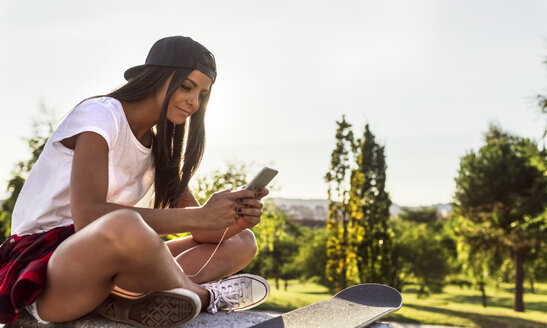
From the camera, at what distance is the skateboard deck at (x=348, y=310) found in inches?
83.9

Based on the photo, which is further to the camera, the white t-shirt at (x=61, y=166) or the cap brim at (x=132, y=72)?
the cap brim at (x=132, y=72)

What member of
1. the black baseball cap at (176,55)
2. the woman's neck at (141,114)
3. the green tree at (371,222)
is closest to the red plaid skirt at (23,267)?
the woman's neck at (141,114)

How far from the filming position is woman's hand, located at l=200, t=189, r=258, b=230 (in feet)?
5.88

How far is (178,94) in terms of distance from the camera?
6.84ft

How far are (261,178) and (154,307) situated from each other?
64cm

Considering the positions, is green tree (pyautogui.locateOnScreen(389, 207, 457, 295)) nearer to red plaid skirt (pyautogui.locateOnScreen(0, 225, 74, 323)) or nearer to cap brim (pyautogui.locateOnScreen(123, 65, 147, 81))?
cap brim (pyautogui.locateOnScreen(123, 65, 147, 81))

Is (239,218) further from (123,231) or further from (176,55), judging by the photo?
(176,55)

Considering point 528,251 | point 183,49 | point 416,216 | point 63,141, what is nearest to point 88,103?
point 63,141

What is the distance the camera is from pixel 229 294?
2.20 meters

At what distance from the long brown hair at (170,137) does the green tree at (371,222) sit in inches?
259

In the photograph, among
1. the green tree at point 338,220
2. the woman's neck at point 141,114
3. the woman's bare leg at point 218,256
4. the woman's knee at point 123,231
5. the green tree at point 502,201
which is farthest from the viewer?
the green tree at point 502,201

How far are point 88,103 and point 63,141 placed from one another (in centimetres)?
18

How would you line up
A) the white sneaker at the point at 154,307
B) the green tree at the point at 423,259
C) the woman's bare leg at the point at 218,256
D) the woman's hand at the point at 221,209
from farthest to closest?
the green tree at the point at 423,259, the woman's bare leg at the point at 218,256, the woman's hand at the point at 221,209, the white sneaker at the point at 154,307

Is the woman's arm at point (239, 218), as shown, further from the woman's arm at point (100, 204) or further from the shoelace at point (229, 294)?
the shoelace at point (229, 294)
